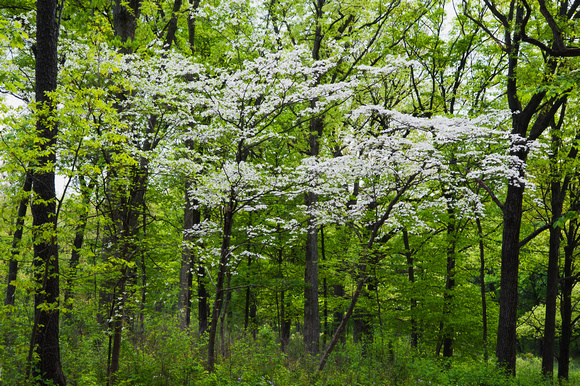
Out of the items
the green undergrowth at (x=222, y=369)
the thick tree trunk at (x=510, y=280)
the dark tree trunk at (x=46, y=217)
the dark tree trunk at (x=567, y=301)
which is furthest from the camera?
the dark tree trunk at (x=567, y=301)

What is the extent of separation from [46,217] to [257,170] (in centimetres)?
463

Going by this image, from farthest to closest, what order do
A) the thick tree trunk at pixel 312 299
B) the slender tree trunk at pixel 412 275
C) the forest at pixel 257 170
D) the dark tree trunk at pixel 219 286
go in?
1. the slender tree trunk at pixel 412 275
2. the thick tree trunk at pixel 312 299
3. the dark tree trunk at pixel 219 286
4. the forest at pixel 257 170

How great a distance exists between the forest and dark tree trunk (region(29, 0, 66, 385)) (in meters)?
0.03

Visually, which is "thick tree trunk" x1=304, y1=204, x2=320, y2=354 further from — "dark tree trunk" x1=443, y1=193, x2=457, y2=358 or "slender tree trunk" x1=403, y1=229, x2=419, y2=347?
"dark tree trunk" x1=443, y1=193, x2=457, y2=358

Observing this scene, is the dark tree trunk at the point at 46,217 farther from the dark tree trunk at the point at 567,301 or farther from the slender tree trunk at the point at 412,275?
the dark tree trunk at the point at 567,301

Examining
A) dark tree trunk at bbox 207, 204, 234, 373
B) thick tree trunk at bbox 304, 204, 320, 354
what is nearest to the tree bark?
thick tree trunk at bbox 304, 204, 320, 354

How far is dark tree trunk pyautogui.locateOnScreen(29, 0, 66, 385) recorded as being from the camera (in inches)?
196

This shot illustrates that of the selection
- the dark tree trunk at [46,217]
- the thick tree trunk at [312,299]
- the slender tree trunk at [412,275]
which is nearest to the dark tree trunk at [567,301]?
the slender tree trunk at [412,275]

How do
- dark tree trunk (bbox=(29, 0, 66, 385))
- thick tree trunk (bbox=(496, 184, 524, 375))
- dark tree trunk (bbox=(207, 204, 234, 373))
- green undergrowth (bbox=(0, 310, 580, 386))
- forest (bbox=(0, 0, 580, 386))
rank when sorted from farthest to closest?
thick tree trunk (bbox=(496, 184, 524, 375)) < dark tree trunk (bbox=(207, 204, 234, 373)) < green undergrowth (bbox=(0, 310, 580, 386)) < forest (bbox=(0, 0, 580, 386)) < dark tree trunk (bbox=(29, 0, 66, 385))

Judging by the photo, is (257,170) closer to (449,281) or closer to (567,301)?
(449,281)

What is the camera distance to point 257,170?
8.94m

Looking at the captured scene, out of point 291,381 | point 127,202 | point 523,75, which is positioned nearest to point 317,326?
point 291,381

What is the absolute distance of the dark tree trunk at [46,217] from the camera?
499cm

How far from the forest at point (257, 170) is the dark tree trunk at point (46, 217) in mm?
32
